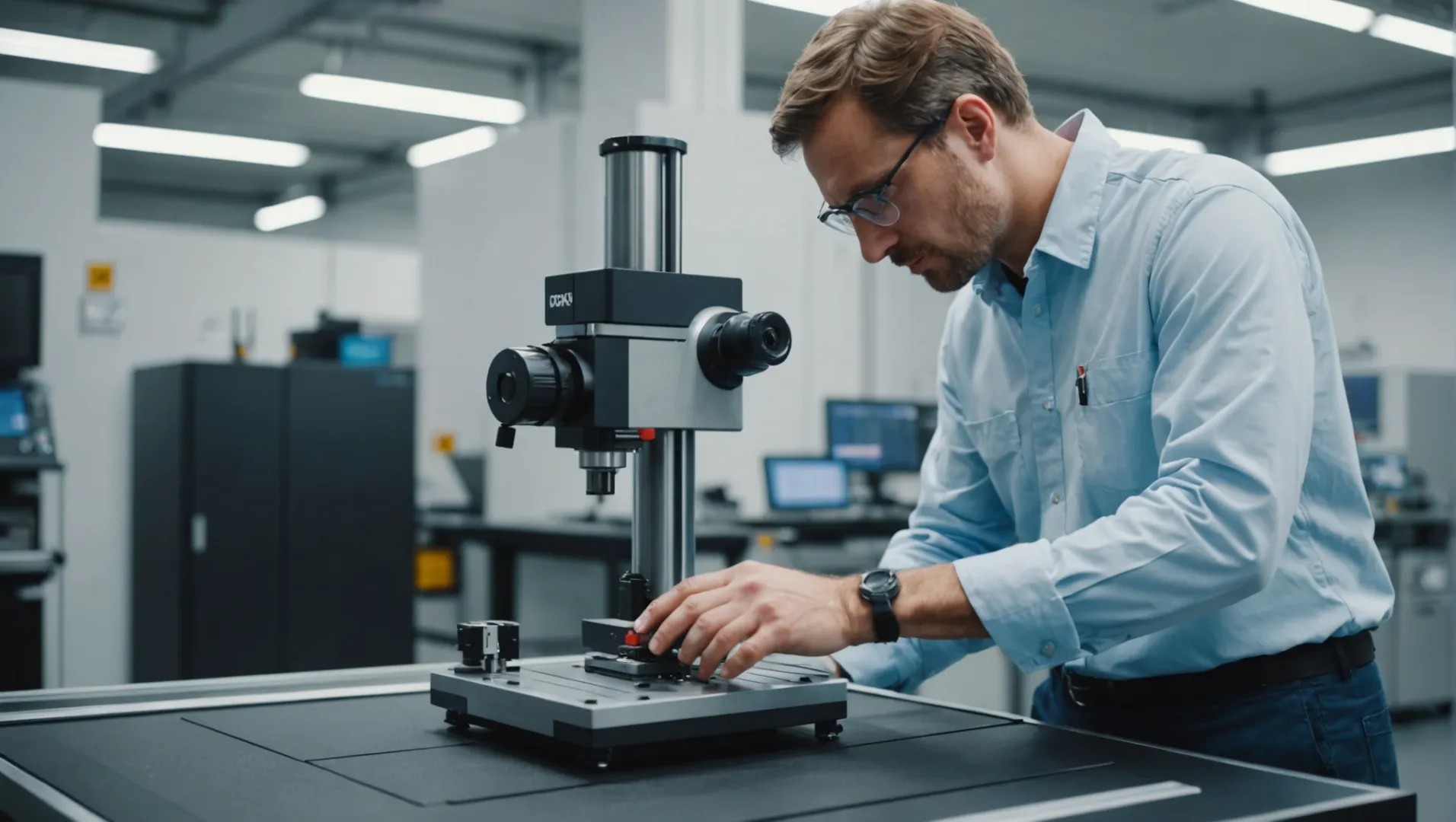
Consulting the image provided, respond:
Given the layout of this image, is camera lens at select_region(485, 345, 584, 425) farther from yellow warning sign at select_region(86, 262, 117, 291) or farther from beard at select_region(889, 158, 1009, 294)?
yellow warning sign at select_region(86, 262, 117, 291)

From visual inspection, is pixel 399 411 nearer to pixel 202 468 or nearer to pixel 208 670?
pixel 202 468

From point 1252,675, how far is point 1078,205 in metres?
0.44

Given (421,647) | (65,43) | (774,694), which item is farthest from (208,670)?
(65,43)

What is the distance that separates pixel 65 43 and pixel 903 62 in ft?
22.5

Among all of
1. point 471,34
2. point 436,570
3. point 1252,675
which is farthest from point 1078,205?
point 471,34

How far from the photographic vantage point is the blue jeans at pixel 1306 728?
3.70 feet

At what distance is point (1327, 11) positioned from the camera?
6547 millimetres

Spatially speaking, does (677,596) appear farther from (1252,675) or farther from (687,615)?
(1252,675)

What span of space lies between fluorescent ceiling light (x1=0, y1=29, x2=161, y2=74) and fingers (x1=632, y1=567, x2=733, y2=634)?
6.77 meters

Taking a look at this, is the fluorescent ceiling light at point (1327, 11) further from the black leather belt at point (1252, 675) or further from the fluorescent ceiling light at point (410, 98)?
the black leather belt at point (1252, 675)

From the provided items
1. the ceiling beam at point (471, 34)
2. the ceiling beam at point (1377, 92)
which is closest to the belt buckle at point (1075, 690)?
the ceiling beam at point (471, 34)

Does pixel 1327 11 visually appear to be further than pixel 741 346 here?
Yes

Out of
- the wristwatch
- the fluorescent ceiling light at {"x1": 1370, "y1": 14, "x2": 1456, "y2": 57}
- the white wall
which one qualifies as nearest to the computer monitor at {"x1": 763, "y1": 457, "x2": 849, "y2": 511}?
the wristwatch

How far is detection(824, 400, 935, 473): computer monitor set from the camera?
174 inches
